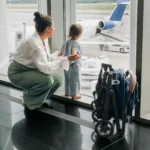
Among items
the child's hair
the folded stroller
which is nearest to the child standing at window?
the child's hair

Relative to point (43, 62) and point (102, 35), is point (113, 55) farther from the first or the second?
point (43, 62)

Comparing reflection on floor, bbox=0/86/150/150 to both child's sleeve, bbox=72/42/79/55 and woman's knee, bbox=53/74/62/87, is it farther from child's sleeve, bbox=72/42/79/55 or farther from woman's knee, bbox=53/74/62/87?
child's sleeve, bbox=72/42/79/55

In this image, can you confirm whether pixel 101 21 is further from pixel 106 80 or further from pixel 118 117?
pixel 118 117

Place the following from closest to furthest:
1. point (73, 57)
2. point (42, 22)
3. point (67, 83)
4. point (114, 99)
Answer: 1. point (114, 99)
2. point (73, 57)
3. point (42, 22)
4. point (67, 83)

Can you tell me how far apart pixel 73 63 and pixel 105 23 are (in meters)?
0.62

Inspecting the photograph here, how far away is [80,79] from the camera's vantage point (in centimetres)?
386

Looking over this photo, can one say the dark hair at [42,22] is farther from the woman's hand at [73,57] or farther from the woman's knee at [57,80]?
the woman's knee at [57,80]

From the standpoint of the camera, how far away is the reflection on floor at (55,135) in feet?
8.68

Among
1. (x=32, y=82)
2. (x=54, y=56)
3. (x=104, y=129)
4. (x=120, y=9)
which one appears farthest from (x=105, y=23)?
(x=104, y=129)

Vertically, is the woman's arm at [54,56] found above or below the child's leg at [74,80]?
above

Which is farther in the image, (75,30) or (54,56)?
(54,56)

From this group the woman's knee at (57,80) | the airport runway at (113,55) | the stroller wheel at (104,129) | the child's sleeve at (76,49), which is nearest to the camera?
the stroller wheel at (104,129)

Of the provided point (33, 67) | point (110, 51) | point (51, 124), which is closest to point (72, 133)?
point (51, 124)

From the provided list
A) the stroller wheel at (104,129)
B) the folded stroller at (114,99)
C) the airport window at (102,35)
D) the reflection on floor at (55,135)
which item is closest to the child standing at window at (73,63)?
the airport window at (102,35)
